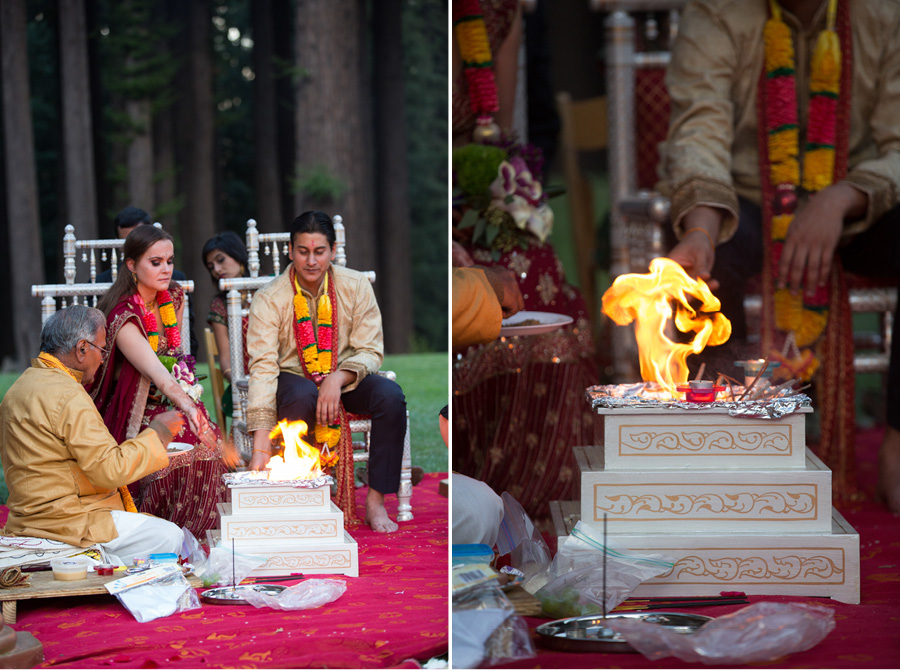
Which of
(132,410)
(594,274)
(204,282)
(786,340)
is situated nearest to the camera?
(132,410)

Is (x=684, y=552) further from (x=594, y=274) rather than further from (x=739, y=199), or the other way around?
(x=594, y=274)

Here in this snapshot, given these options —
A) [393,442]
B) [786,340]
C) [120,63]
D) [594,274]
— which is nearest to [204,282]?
[120,63]

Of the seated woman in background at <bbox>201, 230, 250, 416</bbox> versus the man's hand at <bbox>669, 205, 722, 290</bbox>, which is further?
the seated woman in background at <bbox>201, 230, 250, 416</bbox>

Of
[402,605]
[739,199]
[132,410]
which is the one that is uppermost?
[739,199]

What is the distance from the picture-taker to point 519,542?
288 centimetres

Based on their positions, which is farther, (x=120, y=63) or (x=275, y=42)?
(x=275, y=42)

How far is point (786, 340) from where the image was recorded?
13.3ft

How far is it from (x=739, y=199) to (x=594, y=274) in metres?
1.84

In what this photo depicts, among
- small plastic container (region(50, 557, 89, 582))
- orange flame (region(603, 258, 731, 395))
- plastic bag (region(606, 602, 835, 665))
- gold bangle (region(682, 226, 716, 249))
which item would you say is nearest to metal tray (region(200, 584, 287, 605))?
small plastic container (region(50, 557, 89, 582))

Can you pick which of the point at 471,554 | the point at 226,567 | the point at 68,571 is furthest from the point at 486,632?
the point at 68,571

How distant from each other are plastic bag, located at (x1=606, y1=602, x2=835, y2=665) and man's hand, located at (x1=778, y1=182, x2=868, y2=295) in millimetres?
1731

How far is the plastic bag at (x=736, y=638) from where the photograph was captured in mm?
2186

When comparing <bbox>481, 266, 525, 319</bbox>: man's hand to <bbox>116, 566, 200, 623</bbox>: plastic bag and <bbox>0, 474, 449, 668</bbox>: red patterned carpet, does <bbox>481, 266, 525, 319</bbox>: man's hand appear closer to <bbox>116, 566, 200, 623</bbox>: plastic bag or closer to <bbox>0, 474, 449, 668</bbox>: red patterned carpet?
<bbox>0, 474, 449, 668</bbox>: red patterned carpet

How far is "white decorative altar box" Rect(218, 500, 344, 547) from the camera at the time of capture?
3.29 metres
